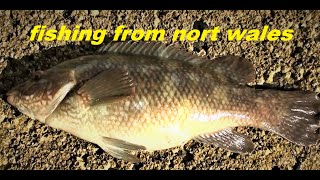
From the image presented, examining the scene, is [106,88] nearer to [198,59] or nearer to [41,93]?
[41,93]

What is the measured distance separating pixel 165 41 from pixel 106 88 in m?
0.81

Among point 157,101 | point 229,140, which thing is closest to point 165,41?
point 157,101

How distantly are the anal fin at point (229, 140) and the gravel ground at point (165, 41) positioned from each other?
0.18 meters

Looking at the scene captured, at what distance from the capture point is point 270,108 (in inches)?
104

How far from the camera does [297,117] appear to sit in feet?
8.90

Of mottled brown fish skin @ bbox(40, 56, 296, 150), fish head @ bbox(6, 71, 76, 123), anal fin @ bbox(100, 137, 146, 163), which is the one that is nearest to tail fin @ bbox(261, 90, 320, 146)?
mottled brown fish skin @ bbox(40, 56, 296, 150)

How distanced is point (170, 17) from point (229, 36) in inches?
21.7

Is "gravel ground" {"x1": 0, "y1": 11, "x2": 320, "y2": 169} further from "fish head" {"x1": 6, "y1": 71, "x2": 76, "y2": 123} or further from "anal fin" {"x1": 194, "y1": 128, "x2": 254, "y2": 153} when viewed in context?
"fish head" {"x1": 6, "y1": 71, "x2": 76, "y2": 123}

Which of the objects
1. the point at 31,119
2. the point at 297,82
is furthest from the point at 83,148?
the point at 297,82

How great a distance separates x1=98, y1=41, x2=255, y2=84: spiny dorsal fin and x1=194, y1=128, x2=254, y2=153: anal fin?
42 cm

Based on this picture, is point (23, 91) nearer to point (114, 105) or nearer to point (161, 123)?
point (114, 105)

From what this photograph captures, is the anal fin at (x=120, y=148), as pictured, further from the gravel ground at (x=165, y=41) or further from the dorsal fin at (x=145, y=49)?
the dorsal fin at (x=145, y=49)

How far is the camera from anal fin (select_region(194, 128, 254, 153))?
8.80 feet

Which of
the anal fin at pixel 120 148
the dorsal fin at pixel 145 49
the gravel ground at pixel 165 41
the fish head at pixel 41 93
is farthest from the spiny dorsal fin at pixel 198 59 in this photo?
the anal fin at pixel 120 148
